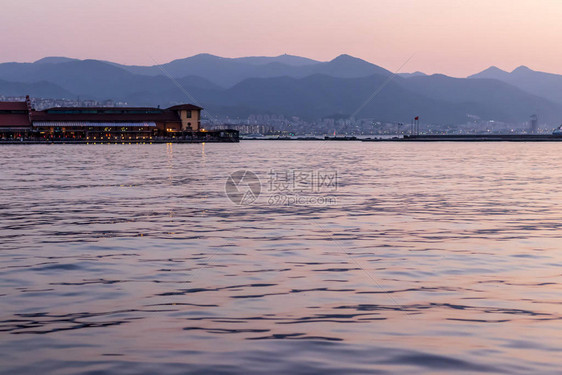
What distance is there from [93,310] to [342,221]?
16.0 m

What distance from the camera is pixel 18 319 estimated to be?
12148 mm

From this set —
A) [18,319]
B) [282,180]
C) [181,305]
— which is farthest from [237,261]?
[282,180]

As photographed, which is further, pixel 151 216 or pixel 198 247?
pixel 151 216

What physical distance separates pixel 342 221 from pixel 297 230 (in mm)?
3190

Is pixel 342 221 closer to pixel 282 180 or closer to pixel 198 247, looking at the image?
pixel 198 247

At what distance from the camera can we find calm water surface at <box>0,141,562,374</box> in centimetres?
1007

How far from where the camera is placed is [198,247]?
68.5ft

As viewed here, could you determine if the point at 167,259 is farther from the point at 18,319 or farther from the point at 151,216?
the point at 151,216

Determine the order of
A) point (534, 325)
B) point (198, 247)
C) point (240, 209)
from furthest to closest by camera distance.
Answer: point (240, 209) < point (198, 247) < point (534, 325)

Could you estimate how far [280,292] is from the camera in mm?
14484

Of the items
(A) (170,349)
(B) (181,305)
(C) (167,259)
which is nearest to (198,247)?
(C) (167,259)

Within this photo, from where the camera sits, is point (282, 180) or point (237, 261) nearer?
point (237, 261)

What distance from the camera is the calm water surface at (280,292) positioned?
1007 cm

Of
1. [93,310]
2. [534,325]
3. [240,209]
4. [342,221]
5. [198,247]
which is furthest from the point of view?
[240,209]
